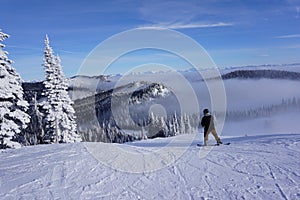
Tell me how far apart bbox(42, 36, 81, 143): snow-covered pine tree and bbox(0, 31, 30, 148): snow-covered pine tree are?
753 centimetres

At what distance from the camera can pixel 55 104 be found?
30047 millimetres

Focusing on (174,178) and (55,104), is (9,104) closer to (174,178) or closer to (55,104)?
(55,104)

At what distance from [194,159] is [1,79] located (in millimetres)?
16394

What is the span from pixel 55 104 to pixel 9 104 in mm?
9658

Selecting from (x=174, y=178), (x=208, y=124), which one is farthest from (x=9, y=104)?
(x=174, y=178)

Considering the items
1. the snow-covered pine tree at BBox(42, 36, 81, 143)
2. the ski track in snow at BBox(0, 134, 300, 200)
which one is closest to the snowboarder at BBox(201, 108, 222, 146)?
the ski track in snow at BBox(0, 134, 300, 200)

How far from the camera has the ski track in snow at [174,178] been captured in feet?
23.6

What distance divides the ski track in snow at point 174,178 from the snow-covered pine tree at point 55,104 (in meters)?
18.6

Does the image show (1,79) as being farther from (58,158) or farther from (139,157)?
(139,157)

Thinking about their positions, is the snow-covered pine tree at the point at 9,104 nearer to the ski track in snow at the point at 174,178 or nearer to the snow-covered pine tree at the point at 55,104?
the snow-covered pine tree at the point at 55,104

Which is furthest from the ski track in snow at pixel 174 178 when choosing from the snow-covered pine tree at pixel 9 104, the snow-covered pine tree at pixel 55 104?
the snow-covered pine tree at pixel 55 104

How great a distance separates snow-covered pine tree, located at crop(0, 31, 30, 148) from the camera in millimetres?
19984

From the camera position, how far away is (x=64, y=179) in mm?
8781

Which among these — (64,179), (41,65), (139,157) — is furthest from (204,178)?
(41,65)
